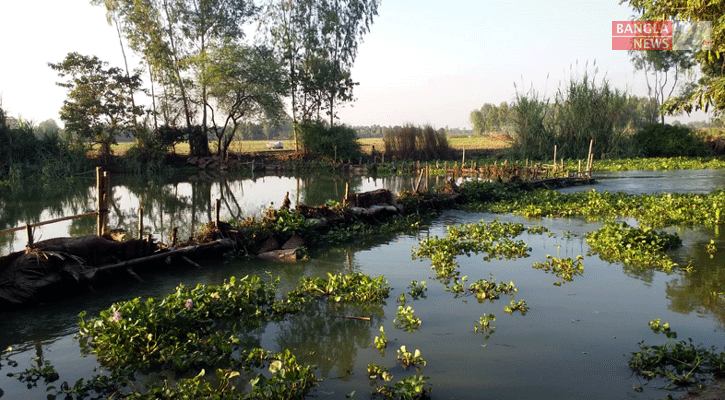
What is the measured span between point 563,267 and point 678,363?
3432 millimetres

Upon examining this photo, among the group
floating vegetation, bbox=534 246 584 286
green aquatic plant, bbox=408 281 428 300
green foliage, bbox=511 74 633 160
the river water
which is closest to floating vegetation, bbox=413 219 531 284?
the river water

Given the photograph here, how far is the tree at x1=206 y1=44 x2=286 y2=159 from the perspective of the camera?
32.9 m

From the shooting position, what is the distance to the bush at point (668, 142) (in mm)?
33781

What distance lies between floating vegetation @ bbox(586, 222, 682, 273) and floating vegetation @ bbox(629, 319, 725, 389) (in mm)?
3478

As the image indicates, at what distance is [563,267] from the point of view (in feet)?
26.5

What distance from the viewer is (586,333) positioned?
222 inches

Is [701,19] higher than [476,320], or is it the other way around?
[701,19]

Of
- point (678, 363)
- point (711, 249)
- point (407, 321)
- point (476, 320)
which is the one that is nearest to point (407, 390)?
point (407, 321)

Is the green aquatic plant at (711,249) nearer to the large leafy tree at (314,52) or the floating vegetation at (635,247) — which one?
the floating vegetation at (635,247)

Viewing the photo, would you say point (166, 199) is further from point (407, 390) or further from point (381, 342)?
point (407, 390)

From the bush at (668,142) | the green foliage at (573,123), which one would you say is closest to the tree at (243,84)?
the green foliage at (573,123)

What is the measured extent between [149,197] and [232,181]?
6.76 meters

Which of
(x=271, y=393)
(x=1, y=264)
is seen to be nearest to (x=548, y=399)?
(x=271, y=393)

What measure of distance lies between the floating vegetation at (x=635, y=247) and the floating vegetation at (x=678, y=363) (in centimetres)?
348
